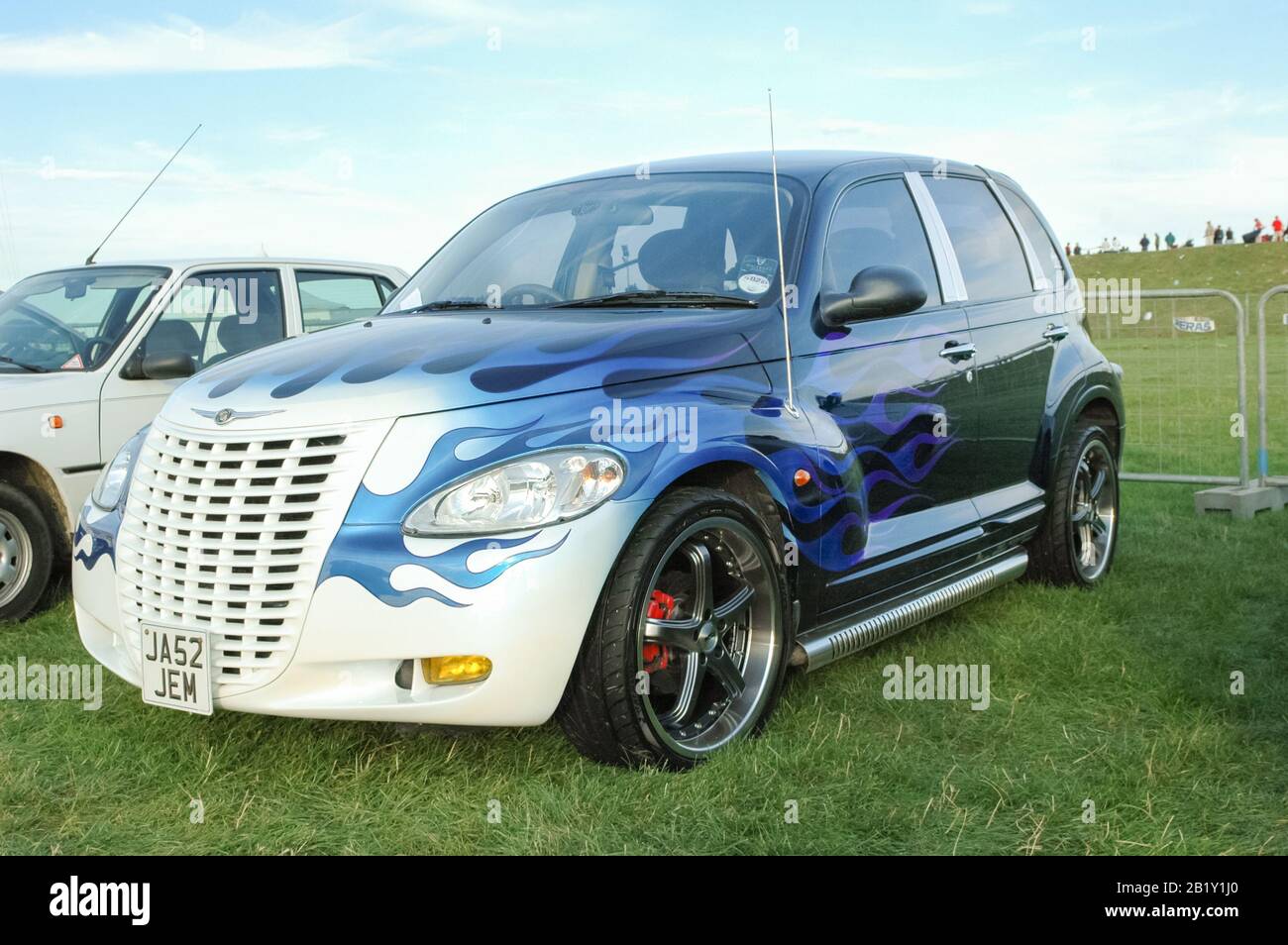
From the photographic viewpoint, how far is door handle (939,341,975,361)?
17.4 ft

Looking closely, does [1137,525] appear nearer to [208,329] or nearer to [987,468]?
[987,468]

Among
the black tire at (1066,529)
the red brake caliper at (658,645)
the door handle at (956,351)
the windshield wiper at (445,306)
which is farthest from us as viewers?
the black tire at (1066,529)

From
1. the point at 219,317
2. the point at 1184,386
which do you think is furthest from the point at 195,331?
the point at 1184,386

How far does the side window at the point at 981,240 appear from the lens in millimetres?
5750

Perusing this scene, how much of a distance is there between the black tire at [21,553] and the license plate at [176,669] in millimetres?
2714

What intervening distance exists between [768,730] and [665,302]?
1.52 metres

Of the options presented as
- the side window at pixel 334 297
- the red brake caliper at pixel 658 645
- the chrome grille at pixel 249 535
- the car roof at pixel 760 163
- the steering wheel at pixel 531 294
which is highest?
the car roof at pixel 760 163

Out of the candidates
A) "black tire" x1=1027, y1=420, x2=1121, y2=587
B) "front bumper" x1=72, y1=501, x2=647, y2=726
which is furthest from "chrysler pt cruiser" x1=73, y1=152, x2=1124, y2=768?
"black tire" x1=1027, y1=420, x2=1121, y2=587

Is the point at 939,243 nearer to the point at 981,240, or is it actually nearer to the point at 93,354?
the point at 981,240

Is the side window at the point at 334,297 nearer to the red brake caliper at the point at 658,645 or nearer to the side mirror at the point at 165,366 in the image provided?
the side mirror at the point at 165,366

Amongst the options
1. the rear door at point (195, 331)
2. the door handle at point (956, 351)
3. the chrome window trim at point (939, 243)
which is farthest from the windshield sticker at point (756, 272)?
the rear door at point (195, 331)

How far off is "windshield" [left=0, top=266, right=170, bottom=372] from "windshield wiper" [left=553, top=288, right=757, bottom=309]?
124 inches

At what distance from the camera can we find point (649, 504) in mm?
3822
